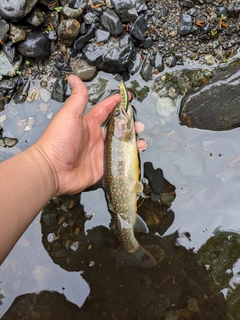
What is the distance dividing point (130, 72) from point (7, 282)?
2574mm

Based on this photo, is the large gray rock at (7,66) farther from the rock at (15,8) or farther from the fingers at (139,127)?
the fingers at (139,127)

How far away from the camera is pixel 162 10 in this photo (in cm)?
346

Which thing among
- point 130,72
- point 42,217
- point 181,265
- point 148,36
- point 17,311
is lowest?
point 17,311

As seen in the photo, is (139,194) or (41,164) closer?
(41,164)

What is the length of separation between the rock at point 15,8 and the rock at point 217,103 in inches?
69.9

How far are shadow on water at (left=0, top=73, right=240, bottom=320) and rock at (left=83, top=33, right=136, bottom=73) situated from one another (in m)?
0.17

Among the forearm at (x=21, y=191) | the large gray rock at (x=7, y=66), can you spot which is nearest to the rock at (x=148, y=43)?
the large gray rock at (x=7, y=66)

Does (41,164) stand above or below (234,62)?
below

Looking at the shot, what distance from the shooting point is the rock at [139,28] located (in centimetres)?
342

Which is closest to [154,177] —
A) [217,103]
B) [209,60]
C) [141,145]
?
[141,145]

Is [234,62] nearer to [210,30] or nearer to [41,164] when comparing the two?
[210,30]

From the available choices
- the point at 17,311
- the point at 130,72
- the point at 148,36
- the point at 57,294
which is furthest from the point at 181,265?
the point at 148,36

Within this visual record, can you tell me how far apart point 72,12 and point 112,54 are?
56 cm

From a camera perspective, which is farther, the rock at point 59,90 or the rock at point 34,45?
the rock at point 59,90
